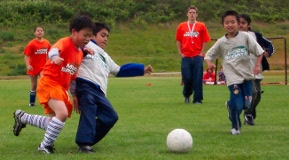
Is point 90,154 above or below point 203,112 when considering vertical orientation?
above

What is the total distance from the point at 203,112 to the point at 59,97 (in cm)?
562

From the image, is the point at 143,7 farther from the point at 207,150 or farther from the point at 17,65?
the point at 207,150

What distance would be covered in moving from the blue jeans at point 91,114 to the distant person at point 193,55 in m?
7.07

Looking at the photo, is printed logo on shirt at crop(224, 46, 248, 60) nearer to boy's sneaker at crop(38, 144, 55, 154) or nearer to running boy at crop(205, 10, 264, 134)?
running boy at crop(205, 10, 264, 134)

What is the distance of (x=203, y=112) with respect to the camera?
1198 cm

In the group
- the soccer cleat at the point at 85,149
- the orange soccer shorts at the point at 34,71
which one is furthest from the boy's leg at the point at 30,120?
the orange soccer shorts at the point at 34,71

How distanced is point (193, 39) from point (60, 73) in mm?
7844

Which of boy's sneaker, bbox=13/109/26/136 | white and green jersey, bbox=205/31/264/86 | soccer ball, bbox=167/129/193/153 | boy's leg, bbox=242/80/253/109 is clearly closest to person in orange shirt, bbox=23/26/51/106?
white and green jersey, bbox=205/31/264/86

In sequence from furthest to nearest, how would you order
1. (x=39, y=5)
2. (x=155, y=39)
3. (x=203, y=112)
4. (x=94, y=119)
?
(x=39, y=5) < (x=155, y=39) < (x=203, y=112) < (x=94, y=119)

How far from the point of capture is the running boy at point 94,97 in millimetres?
6902

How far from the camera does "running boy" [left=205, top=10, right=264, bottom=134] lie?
27.8 feet

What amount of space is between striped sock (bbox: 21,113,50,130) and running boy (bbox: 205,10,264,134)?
99.1 inches

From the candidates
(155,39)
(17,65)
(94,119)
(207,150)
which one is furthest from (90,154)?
(155,39)

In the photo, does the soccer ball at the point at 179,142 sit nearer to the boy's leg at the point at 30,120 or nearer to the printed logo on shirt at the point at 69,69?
the printed logo on shirt at the point at 69,69
